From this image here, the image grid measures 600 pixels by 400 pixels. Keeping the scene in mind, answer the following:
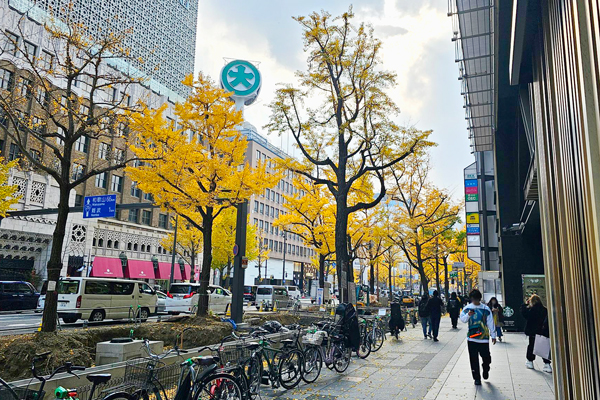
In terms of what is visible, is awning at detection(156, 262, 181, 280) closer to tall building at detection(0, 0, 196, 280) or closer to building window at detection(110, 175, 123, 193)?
tall building at detection(0, 0, 196, 280)

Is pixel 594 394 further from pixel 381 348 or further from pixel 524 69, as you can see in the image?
pixel 381 348

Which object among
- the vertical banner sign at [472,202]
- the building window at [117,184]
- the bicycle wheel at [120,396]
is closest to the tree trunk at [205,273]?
the bicycle wheel at [120,396]

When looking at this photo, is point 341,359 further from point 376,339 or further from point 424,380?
point 376,339

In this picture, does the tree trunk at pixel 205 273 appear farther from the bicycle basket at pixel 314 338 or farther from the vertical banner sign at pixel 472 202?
the vertical banner sign at pixel 472 202

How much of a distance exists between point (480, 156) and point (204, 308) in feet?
85.0

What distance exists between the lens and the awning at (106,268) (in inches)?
1580

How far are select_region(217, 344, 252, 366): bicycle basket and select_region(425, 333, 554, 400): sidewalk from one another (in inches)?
130

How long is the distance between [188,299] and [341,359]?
56.5 feet

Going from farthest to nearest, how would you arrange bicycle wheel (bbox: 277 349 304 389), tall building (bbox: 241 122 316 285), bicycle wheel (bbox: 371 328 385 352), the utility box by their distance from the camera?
1. tall building (bbox: 241 122 316 285)
2. bicycle wheel (bbox: 371 328 385 352)
3. bicycle wheel (bbox: 277 349 304 389)
4. the utility box

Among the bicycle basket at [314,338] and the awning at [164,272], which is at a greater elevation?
the awning at [164,272]

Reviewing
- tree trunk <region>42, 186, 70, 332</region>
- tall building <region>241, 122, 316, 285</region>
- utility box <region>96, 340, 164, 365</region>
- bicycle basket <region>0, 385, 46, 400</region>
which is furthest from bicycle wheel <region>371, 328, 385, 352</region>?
tall building <region>241, 122, 316, 285</region>

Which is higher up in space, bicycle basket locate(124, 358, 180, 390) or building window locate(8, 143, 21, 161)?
building window locate(8, 143, 21, 161)

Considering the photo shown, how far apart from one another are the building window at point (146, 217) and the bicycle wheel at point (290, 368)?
45.0m

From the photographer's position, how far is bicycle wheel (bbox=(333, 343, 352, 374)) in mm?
10261
